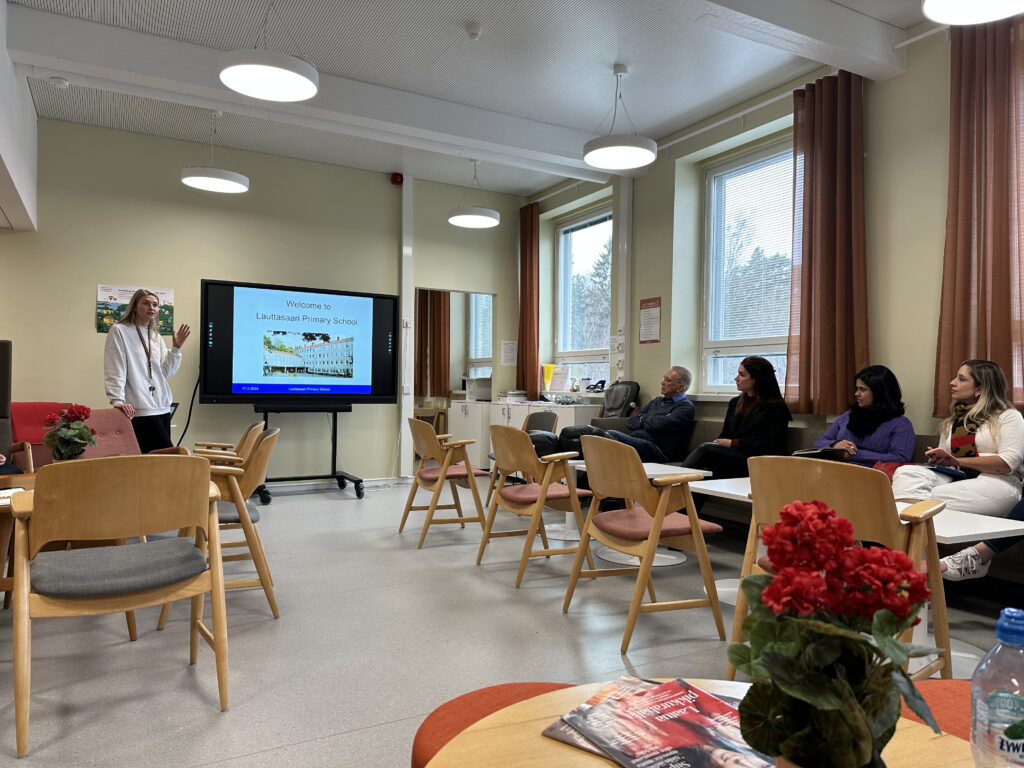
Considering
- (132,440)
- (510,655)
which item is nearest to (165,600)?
(510,655)

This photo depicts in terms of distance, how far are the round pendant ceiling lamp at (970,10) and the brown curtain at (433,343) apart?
7148 mm

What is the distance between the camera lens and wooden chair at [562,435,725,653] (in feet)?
8.65

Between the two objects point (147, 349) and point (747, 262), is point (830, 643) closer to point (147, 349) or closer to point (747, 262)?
point (147, 349)

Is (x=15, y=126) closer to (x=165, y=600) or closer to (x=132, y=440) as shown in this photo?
(x=132, y=440)

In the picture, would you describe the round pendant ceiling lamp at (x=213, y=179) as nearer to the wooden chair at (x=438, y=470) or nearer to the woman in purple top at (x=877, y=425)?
the wooden chair at (x=438, y=470)

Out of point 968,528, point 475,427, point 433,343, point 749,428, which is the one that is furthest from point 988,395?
point 433,343

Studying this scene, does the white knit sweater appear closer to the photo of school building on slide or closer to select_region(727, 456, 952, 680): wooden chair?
the photo of school building on slide

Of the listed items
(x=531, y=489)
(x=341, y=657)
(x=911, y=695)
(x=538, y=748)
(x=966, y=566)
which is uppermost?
(x=911, y=695)

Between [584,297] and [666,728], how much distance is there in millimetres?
7017

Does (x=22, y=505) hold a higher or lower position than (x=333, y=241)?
lower

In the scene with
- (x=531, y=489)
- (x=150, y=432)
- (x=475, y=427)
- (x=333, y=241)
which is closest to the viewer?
(x=531, y=489)

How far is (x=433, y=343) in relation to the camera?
9.79 meters

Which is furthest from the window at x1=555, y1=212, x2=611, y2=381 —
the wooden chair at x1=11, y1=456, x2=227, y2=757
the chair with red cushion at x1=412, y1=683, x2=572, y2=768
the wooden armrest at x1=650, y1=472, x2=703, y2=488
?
the chair with red cushion at x1=412, y1=683, x2=572, y2=768

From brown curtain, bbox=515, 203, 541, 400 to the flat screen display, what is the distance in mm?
1613
